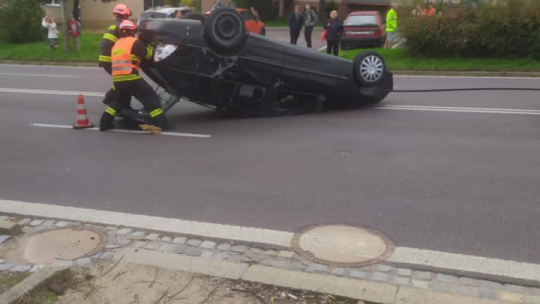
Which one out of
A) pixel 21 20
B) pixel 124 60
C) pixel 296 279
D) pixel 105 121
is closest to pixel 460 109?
pixel 124 60

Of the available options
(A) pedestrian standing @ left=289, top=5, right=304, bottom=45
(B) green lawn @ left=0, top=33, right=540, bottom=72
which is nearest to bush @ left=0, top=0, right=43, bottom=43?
(B) green lawn @ left=0, top=33, right=540, bottom=72

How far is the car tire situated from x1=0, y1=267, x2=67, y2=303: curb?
5.41 metres

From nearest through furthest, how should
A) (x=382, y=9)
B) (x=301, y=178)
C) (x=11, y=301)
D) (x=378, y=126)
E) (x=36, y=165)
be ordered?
1. (x=11, y=301)
2. (x=301, y=178)
3. (x=36, y=165)
4. (x=378, y=126)
5. (x=382, y=9)

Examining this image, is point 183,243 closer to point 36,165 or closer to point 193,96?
point 36,165

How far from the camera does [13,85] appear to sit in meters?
15.1

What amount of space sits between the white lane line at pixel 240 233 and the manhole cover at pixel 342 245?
0.11m

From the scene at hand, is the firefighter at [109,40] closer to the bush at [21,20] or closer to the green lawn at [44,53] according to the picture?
the green lawn at [44,53]

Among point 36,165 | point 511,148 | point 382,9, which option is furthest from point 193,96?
point 382,9

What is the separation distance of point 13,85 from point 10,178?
9329mm

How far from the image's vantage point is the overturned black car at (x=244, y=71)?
894cm

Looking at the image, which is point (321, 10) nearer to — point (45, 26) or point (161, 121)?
point (45, 26)

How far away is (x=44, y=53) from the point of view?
23359 millimetres

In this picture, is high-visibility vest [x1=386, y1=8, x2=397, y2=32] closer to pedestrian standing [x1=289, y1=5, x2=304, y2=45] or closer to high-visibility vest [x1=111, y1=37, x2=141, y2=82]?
pedestrian standing [x1=289, y1=5, x2=304, y2=45]

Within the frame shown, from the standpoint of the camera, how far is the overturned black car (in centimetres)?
894
